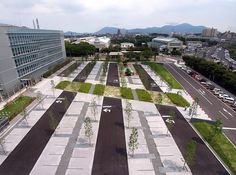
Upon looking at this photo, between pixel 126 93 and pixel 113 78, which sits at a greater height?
pixel 126 93

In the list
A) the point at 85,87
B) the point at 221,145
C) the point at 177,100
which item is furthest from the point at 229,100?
the point at 85,87

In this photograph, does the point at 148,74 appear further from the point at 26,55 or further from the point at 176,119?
the point at 26,55

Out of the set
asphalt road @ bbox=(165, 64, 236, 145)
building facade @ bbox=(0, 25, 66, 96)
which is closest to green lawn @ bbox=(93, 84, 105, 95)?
building facade @ bbox=(0, 25, 66, 96)

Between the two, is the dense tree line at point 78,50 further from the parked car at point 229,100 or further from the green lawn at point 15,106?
the parked car at point 229,100

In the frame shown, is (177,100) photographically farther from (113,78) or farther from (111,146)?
(113,78)

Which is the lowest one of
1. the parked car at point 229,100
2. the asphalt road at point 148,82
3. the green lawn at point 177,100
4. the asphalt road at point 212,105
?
the asphalt road at point 212,105

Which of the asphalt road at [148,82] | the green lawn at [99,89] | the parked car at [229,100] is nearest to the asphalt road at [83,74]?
the green lawn at [99,89]
